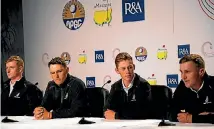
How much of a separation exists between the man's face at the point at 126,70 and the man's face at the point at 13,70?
101 centimetres

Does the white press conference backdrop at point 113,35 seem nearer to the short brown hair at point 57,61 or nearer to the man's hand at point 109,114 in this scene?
the short brown hair at point 57,61

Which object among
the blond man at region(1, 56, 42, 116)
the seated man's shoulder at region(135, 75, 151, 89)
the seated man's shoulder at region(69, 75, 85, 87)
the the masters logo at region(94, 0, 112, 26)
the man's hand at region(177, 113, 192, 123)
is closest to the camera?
the man's hand at region(177, 113, 192, 123)

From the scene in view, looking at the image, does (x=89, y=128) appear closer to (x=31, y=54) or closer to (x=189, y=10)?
(x=31, y=54)

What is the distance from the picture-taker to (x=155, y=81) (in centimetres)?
339

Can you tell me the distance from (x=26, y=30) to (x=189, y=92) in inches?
66.1

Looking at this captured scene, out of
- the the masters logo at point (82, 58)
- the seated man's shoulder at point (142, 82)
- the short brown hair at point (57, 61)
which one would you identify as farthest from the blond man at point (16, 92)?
the seated man's shoulder at point (142, 82)

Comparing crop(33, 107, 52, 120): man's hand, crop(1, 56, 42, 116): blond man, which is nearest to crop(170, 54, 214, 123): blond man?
crop(33, 107, 52, 120): man's hand

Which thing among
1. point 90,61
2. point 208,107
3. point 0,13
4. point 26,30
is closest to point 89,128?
point 90,61

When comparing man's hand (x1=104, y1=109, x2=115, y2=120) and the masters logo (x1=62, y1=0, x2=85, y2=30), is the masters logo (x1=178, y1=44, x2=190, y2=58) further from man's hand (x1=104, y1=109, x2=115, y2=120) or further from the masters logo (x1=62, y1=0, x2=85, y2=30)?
the masters logo (x1=62, y1=0, x2=85, y2=30)

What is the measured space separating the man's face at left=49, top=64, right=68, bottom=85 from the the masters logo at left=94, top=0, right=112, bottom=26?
543mm

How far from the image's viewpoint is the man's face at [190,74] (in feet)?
10.5

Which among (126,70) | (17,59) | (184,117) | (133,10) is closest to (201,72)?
(184,117)

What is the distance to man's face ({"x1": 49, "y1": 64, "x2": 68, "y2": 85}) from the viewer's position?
374cm

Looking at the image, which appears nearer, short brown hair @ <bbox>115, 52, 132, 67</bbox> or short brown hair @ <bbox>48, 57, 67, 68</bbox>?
short brown hair @ <bbox>115, 52, 132, 67</bbox>
